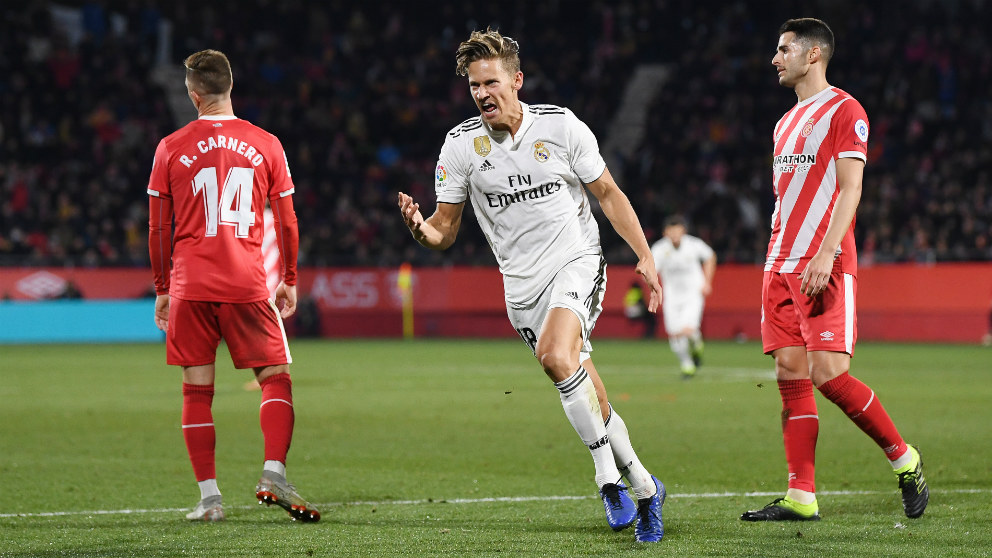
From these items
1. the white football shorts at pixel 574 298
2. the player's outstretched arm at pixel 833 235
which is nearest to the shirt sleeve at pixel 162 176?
the white football shorts at pixel 574 298

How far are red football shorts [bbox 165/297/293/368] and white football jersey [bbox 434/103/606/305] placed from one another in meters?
1.29

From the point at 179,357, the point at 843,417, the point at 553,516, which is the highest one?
the point at 179,357

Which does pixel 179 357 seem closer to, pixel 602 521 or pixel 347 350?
pixel 602 521

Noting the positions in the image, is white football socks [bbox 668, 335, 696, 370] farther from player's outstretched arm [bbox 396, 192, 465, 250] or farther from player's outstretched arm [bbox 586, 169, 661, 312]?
player's outstretched arm [bbox 586, 169, 661, 312]

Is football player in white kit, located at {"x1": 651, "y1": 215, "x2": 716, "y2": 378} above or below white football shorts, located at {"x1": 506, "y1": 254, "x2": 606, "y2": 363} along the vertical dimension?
below

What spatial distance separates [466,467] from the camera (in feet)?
26.8

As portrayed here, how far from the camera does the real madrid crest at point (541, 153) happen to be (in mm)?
5715

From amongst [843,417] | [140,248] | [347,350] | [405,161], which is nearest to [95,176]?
[140,248]

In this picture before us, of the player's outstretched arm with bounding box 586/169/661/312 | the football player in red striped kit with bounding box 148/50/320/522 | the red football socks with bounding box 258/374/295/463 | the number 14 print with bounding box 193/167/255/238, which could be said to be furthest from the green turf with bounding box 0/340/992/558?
the number 14 print with bounding box 193/167/255/238

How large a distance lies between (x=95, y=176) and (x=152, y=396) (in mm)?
17313

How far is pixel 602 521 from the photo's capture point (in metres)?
5.86

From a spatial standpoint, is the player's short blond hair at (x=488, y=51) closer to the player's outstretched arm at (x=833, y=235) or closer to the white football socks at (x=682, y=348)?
the player's outstretched arm at (x=833, y=235)

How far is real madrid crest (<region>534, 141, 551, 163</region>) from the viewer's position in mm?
5715

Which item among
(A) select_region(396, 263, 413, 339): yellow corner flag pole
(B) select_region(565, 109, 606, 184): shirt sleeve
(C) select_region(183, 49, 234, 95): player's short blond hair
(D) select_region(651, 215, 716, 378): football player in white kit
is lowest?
(A) select_region(396, 263, 413, 339): yellow corner flag pole
